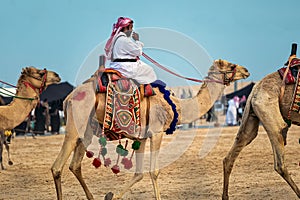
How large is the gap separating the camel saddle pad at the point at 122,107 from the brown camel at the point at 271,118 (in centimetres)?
144

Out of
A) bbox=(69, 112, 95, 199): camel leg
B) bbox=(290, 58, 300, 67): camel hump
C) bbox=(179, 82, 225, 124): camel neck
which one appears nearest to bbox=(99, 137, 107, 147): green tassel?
bbox=(69, 112, 95, 199): camel leg

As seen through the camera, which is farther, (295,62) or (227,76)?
(227,76)

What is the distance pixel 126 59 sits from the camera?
7797mm

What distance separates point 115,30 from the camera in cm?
795

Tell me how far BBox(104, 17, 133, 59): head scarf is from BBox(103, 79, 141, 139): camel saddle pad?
1.91ft

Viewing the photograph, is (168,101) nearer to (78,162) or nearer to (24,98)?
(78,162)

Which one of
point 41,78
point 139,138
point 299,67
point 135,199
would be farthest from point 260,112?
point 41,78

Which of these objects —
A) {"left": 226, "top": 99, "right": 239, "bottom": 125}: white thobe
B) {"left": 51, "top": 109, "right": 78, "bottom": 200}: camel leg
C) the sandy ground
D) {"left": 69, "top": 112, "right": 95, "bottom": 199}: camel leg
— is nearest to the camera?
{"left": 51, "top": 109, "right": 78, "bottom": 200}: camel leg

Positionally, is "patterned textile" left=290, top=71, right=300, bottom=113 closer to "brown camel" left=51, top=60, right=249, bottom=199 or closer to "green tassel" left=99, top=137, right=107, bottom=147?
"brown camel" left=51, top=60, right=249, bottom=199

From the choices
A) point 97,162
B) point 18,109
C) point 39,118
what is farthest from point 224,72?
point 39,118

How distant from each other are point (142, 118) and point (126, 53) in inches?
37.6

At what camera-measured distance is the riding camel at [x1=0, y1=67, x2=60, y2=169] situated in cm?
922

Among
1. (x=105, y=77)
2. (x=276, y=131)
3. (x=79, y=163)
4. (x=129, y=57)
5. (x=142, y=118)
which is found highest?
(x=129, y=57)

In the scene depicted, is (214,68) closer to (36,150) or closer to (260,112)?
(260,112)
